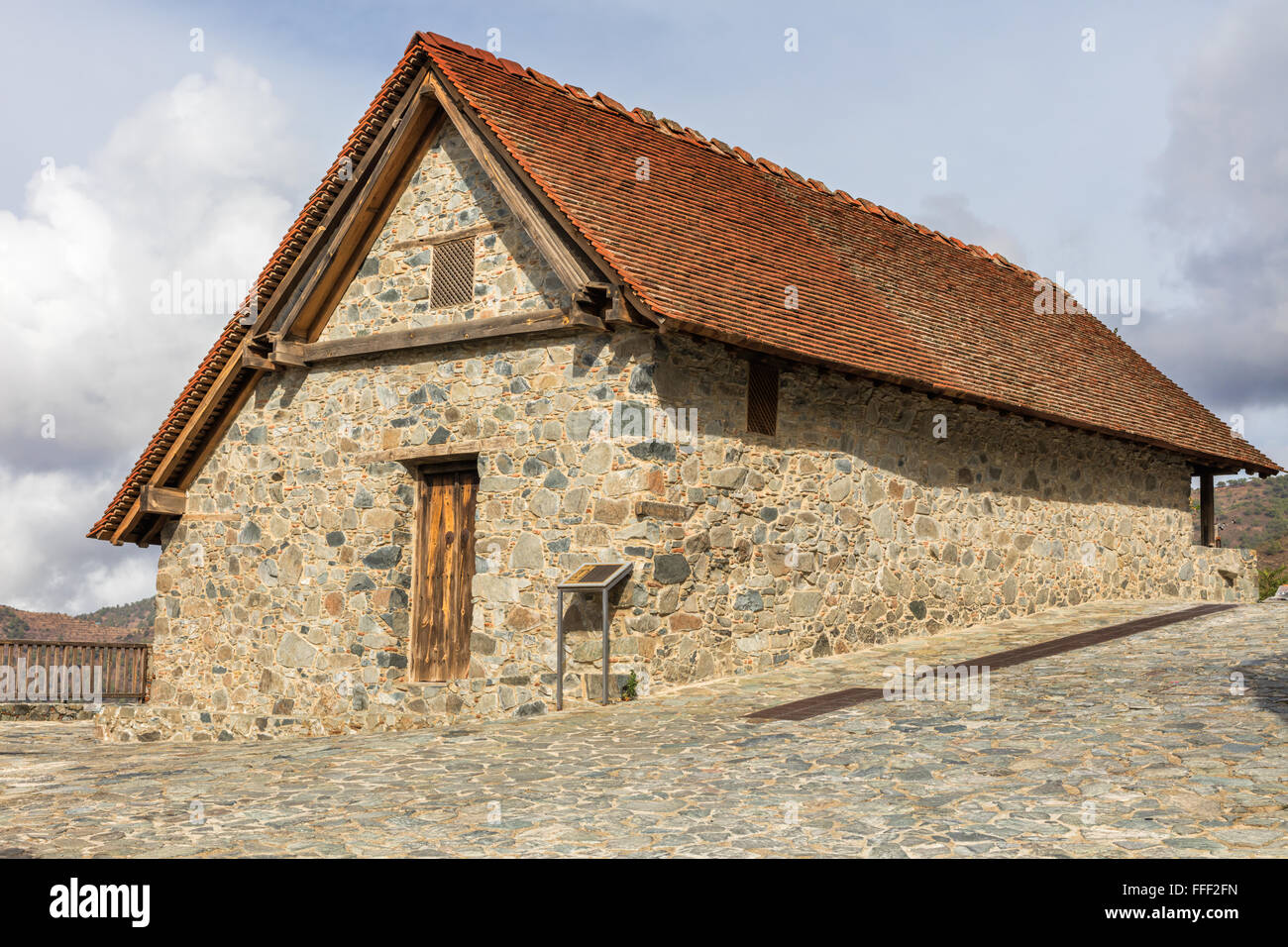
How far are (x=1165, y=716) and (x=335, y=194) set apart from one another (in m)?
11.0

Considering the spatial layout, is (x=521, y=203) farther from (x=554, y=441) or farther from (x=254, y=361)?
(x=254, y=361)

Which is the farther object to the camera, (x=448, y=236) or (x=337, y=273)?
(x=337, y=273)

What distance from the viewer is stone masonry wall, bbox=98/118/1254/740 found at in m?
12.0

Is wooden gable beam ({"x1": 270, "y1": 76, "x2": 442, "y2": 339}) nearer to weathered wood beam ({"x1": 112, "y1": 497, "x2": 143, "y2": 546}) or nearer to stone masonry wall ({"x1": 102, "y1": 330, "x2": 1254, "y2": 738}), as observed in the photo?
stone masonry wall ({"x1": 102, "y1": 330, "x2": 1254, "y2": 738})

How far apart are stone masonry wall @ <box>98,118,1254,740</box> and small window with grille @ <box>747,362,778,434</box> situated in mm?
114

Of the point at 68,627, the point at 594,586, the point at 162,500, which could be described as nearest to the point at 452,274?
the point at 594,586

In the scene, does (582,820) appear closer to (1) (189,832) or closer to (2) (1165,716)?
(1) (189,832)

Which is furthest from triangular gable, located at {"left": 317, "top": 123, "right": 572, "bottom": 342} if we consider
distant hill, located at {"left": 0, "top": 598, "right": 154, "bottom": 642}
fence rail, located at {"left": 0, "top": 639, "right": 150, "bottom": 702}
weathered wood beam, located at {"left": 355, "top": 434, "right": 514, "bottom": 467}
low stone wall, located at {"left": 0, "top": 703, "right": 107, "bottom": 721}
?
distant hill, located at {"left": 0, "top": 598, "right": 154, "bottom": 642}

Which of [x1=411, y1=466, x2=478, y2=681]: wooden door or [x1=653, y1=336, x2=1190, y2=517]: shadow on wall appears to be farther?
[x1=411, y1=466, x2=478, y2=681]: wooden door

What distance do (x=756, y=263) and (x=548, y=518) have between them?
4.00 m

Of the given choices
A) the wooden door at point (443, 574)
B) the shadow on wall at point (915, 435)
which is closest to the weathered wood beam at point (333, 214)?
the wooden door at point (443, 574)

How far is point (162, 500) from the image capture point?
1590 centimetres

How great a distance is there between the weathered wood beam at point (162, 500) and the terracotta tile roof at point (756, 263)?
1.56 feet
